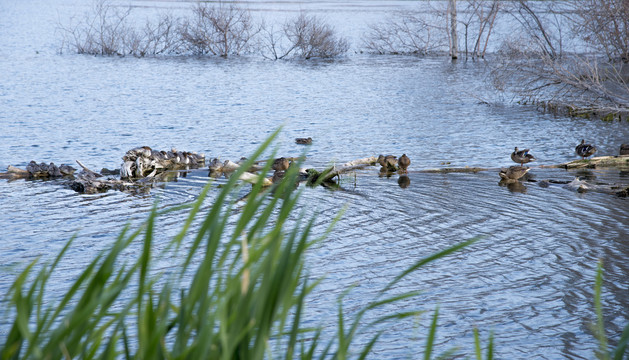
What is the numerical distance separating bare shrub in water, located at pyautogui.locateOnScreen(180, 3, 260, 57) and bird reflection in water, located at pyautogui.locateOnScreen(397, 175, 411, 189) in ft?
113

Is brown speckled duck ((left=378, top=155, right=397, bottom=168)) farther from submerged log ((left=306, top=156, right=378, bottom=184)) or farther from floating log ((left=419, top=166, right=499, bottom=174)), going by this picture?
floating log ((left=419, top=166, right=499, bottom=174))

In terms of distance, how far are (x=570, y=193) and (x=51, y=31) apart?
205ft

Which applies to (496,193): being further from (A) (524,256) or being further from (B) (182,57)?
(B) (182,57)

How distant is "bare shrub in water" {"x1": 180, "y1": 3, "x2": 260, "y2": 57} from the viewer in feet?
148

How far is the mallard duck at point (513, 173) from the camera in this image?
1163 cm

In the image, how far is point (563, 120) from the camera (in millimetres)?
20500

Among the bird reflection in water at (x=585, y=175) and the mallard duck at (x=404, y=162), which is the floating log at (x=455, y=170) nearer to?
the mallard duck at (x=404, y=162)

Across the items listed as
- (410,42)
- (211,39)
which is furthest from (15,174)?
(410,42)

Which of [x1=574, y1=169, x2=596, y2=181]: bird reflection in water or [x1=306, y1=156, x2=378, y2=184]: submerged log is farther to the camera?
[x1=574, y1=169, x2=596, y2=181]: bird reflection in water

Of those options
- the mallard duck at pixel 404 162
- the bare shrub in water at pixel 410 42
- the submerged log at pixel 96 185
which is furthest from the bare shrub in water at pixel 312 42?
the submerged log at pixel 96 185

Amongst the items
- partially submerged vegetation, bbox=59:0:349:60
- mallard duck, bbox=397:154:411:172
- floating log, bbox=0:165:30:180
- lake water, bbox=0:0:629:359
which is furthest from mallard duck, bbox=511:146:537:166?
partially submerged vegetation, bbox=59:0:349:60

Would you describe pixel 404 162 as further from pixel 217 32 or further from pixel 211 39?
pixel 217 32

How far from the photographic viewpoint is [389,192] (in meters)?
11.0

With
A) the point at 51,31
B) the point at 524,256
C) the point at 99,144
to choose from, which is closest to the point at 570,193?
the point at 524,256
